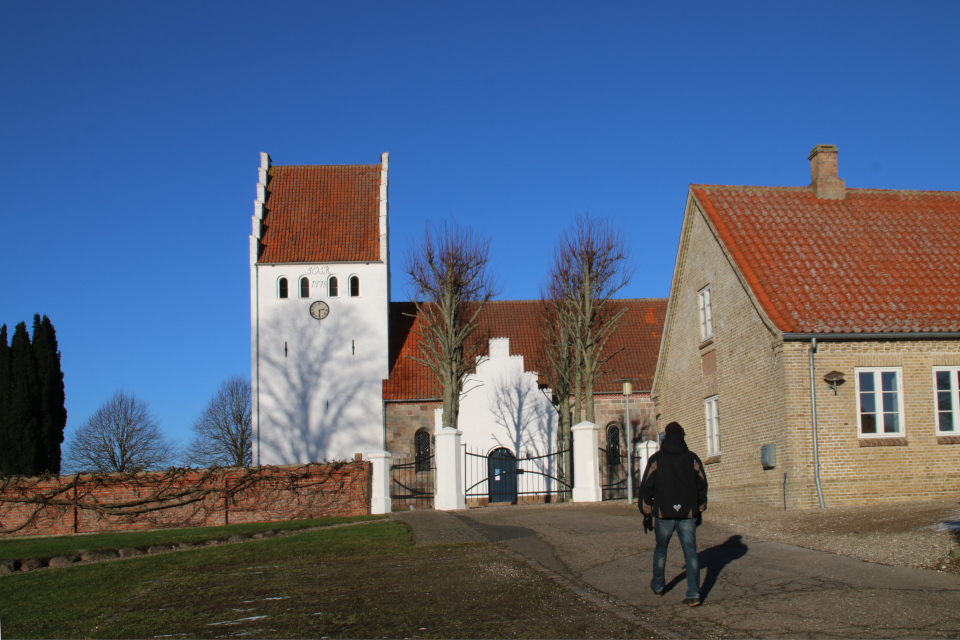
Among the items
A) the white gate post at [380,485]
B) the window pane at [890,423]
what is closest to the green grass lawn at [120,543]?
the white gate post at [380,485]

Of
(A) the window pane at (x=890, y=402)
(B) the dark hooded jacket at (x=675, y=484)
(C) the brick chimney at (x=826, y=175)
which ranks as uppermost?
(C) the brick chimney at (x=826, y=175)

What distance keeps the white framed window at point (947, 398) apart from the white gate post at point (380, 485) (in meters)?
12.5

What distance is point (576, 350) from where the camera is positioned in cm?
3098

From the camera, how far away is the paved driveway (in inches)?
267

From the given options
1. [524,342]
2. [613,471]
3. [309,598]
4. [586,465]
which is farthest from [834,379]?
[524,342]

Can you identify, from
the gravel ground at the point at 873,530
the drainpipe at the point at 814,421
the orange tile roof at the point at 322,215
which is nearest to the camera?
the gravel ground at the point at 873,530

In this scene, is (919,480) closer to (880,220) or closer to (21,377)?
(880,220)

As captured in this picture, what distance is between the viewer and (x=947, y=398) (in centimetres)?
1812

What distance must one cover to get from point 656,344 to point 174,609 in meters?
31.7

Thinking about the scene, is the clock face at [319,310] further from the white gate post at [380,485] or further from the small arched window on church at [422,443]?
the white gate post at [380,485]

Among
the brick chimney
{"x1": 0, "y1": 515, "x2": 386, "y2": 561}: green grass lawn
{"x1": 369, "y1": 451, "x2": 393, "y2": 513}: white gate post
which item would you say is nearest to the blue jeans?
{"x1": 0, "y1": 515, "x2": 386, "y2": 561}: green grass lawn

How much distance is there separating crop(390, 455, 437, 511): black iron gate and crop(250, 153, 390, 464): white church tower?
2.78m

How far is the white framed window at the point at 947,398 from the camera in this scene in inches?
709

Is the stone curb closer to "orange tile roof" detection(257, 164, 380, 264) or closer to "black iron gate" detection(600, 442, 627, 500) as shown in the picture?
"black iron gate" detection(600, 442, 627, 500)
